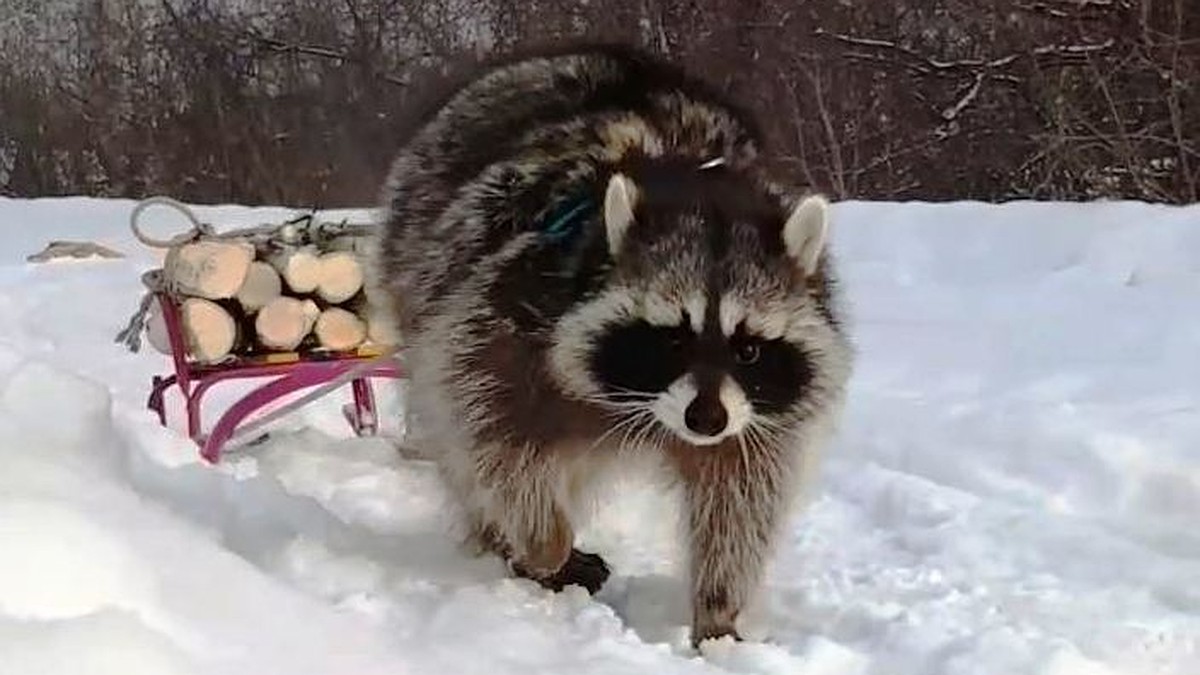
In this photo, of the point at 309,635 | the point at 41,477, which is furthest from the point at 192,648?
the point at 41,477

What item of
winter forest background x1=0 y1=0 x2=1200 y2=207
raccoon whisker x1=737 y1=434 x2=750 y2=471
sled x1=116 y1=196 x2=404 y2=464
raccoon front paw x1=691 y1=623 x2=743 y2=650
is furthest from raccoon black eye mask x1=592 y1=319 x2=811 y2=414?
winter forest background x1=0 y1=0 x2=1200 y2=207

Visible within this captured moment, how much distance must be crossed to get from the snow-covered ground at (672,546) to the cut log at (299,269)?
42 centimetres

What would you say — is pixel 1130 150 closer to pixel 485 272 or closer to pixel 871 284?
Answer: pixel 871 284

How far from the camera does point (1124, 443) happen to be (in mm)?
4469

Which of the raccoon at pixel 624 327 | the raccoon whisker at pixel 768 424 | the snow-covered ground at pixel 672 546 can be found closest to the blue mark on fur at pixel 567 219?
the raccoon at pixel 624 327

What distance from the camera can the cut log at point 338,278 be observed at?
500 centimetres

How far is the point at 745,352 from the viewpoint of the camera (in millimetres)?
3076

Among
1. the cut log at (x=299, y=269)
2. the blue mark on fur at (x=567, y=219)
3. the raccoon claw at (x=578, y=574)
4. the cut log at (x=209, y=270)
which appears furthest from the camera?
the cut log at (x=299, y=269)

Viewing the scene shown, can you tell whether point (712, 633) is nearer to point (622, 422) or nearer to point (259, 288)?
point (622, 422)

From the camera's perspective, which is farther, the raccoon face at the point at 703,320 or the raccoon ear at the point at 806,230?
the raccoon ear at the point at 806,230

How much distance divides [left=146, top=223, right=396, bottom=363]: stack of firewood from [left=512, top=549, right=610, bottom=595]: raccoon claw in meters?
1.25

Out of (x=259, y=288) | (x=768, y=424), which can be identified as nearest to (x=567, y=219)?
(x=768, y=424)

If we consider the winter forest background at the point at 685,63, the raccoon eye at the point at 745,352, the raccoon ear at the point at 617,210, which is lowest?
the winter forest background at the point at 685,63

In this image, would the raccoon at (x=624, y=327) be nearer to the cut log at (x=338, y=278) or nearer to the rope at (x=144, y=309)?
the cut log at (x=338, y=278)
